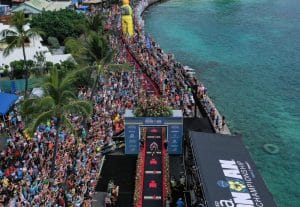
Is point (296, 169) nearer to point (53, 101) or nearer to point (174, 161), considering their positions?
point (174, 161)

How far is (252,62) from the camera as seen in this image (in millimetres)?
47000

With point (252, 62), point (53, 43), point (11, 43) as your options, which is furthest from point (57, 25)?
point (252, 62)

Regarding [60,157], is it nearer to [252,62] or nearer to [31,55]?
[31,55]

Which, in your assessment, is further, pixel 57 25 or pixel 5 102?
pixel 57 25

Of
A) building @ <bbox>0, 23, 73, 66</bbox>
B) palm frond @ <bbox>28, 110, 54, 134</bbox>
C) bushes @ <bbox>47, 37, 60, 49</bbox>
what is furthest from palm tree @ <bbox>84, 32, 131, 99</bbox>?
bushes @ <bbox>47, 37, 60, 49</bbox>

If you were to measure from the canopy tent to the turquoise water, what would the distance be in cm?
653

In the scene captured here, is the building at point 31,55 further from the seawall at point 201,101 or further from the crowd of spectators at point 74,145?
the seawall at point 201,101

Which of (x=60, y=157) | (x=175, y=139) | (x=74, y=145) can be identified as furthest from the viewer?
(x=74, y=145)

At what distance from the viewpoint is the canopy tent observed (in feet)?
51.5

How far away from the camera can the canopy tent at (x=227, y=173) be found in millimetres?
15711

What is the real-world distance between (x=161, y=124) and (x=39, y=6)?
37268mm

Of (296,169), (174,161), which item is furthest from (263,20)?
(174,161)

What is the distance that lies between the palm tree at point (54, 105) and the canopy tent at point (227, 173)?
5.72 m

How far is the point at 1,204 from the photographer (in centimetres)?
1941
